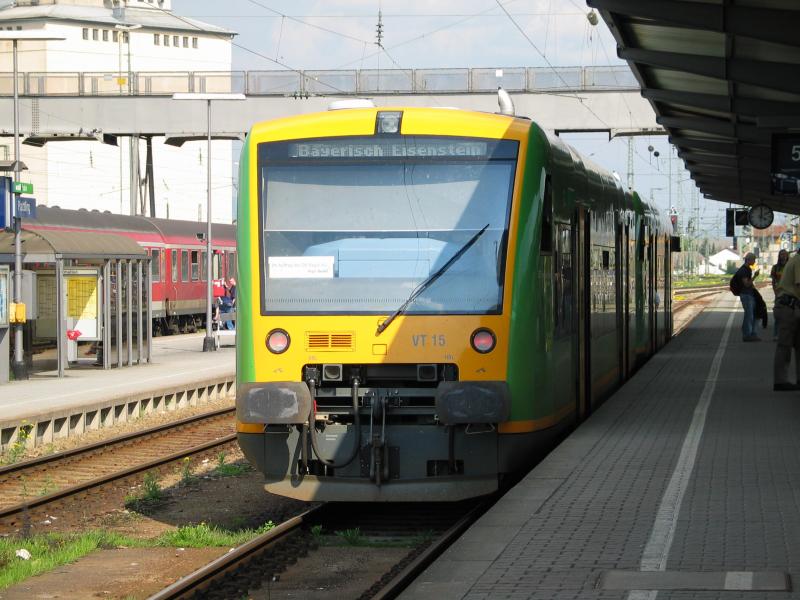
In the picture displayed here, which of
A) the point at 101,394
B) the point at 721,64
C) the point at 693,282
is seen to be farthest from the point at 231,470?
the point at 693,282

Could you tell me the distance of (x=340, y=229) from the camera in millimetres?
10203

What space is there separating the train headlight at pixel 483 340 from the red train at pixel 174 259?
25.1m

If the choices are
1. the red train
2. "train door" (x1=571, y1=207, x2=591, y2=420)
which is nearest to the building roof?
the red train

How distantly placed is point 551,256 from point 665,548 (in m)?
3.60

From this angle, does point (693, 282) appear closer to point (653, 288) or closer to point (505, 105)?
point (653, 288)

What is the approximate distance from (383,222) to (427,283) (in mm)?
561

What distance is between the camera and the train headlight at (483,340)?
988cm

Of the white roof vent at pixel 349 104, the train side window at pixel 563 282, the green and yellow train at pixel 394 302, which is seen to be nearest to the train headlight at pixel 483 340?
the green and yellow train at pixel 394 302

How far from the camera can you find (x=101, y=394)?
19.7m

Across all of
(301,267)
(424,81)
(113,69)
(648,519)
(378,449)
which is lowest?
(648,519)

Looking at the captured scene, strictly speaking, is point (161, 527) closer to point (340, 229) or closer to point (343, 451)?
point (343, 451)

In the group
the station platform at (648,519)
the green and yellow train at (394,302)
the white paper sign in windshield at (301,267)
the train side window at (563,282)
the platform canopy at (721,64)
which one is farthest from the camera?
the platform canopy at (721,64)

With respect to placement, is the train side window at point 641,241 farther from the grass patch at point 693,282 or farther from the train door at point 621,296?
the grass patch at point 693,282

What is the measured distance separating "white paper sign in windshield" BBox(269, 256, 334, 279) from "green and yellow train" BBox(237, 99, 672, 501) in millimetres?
10
